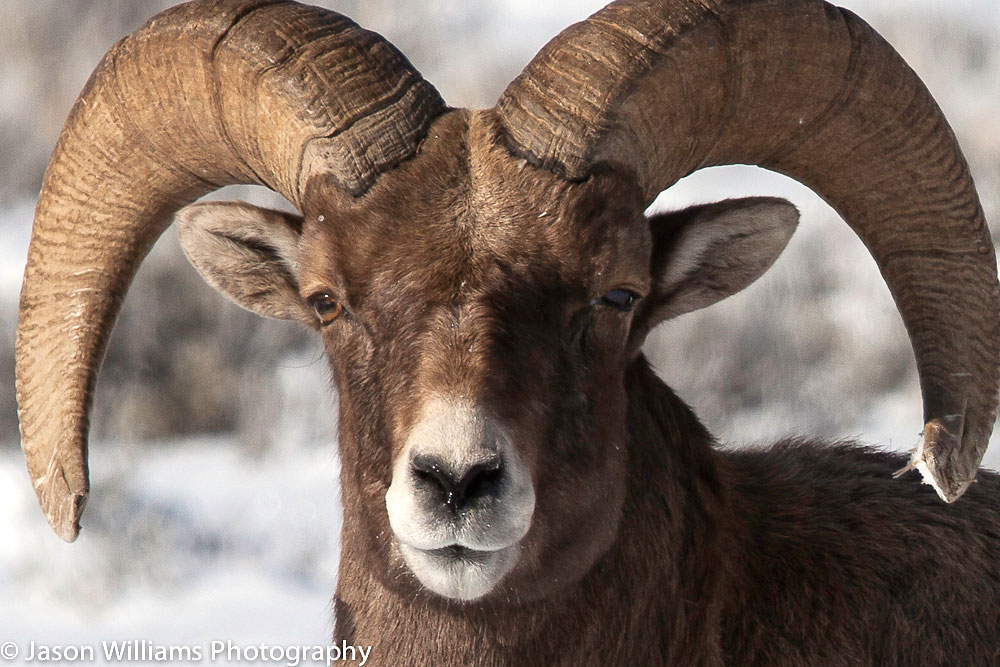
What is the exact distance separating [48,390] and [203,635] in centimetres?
464

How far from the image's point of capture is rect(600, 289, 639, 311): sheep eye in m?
4.59

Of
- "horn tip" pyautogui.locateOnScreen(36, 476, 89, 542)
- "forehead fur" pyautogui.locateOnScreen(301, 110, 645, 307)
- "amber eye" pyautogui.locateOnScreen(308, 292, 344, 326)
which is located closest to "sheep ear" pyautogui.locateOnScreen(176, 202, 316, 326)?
"amber eye" pyautogui.locateOnScreen(308, 292, 344, 326)

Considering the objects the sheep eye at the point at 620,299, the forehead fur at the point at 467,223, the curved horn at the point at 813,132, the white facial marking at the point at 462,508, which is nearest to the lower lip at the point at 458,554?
the white facial marking at the point at 462,508

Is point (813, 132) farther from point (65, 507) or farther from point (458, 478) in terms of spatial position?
point (65, 507)

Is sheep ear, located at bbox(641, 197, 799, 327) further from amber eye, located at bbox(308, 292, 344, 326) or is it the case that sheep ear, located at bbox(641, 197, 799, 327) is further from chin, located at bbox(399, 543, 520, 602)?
chin, located at bbox(399, 543, 520, 602)

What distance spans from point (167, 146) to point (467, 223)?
158 centimetres

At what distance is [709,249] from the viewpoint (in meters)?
5.17

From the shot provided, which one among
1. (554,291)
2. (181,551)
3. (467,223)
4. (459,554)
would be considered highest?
(467,223)

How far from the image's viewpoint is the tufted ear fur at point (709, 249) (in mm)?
5094

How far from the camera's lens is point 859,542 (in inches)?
209

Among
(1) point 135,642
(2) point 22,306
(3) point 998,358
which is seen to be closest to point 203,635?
(1) point 135,642


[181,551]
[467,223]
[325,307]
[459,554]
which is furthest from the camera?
[181,551]

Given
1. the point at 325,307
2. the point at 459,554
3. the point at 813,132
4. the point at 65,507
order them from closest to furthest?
the point at 459,554 → the point at 325,307 → the point at 813,132 → the point at 65,507

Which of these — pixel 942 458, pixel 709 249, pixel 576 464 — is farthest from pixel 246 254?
pixel 942 458
